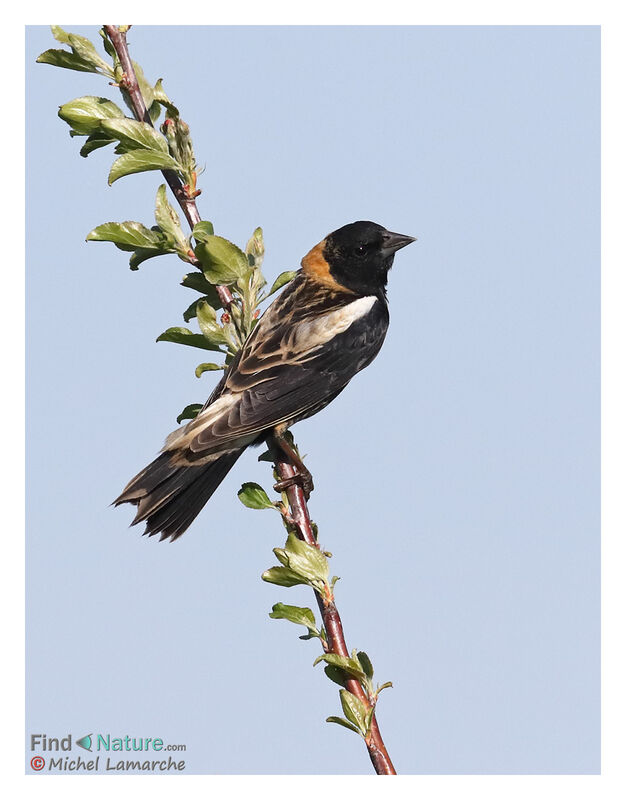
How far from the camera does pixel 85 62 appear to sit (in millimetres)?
3652

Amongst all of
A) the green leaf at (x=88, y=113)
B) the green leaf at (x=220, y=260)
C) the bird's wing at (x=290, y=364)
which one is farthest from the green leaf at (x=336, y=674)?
the green leaf at (x=88, y=113)

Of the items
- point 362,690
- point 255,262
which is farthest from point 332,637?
point 255,262

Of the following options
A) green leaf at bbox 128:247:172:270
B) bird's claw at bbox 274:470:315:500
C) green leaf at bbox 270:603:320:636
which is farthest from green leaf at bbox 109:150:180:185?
green leaf at bbox 270:603:320:636

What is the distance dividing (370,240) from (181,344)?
150 cm

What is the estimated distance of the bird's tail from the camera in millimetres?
3928

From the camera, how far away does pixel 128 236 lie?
3.63 metres

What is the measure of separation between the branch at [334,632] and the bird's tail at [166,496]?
0.58 metres

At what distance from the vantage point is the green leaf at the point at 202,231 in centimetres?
360

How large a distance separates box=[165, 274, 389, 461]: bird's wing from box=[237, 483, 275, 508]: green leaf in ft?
1.63

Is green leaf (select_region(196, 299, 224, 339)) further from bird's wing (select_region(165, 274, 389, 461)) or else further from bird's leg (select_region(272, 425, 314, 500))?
bird's leg (select_region(272, 425, 314, 500))

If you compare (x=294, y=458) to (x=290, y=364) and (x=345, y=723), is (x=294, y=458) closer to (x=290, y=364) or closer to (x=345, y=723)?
(x=290, y=364)

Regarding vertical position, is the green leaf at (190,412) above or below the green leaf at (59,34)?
below

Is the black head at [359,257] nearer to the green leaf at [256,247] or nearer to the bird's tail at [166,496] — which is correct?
the green leaf at [256,247]
